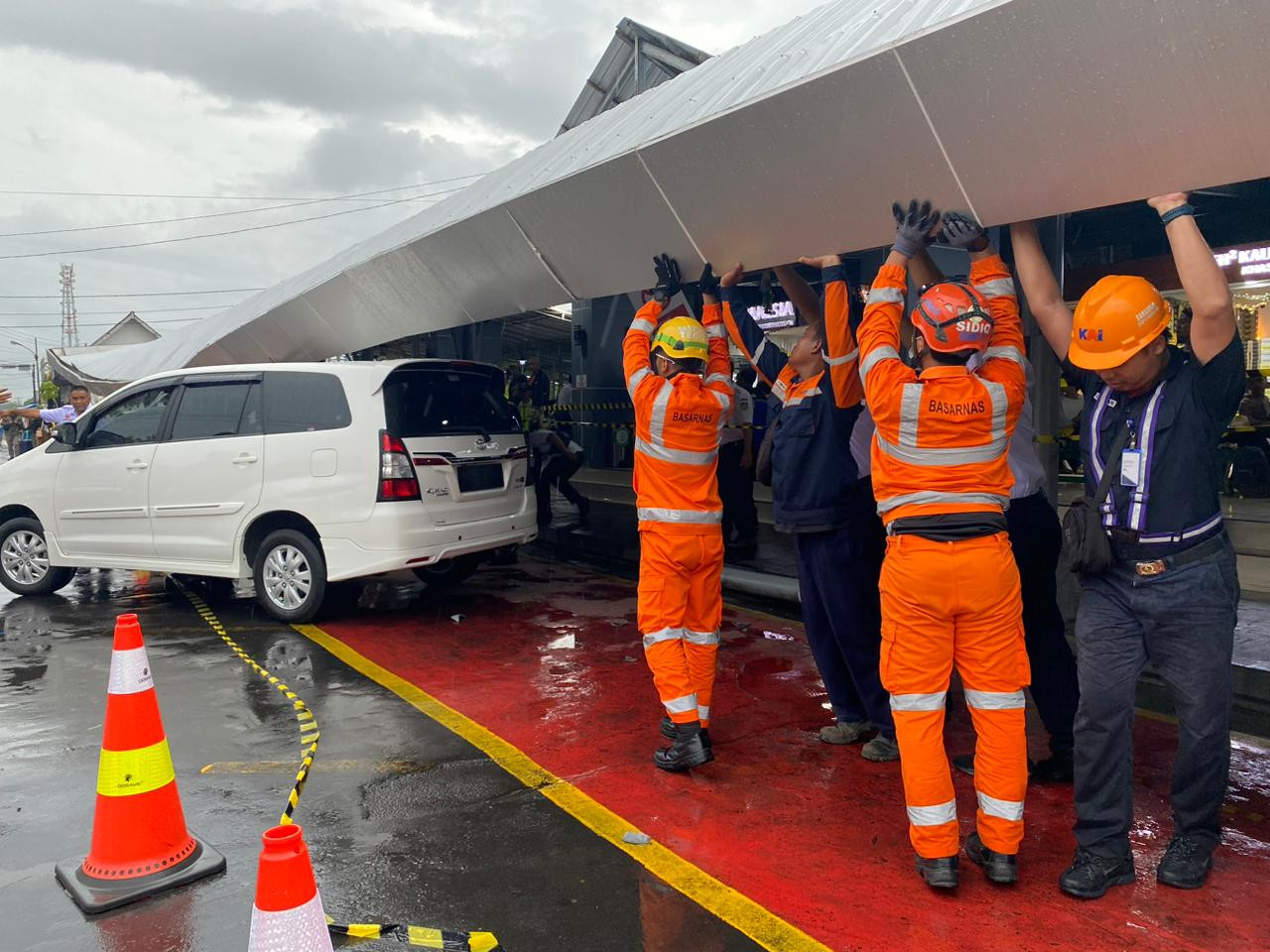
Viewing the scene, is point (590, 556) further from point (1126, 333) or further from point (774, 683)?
point (1126, 333)

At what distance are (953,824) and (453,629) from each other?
14.1ft

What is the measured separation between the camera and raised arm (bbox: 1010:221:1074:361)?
3.33 m

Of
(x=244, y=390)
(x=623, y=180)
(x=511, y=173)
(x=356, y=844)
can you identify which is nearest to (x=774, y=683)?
(x=356, y=844)

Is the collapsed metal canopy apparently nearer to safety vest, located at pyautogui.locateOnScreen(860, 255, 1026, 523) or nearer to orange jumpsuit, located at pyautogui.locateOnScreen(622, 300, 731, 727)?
safety vest, located at pyautogui.locateOnScreen(860, 255, 1026, 523)

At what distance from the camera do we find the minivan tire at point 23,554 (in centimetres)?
786

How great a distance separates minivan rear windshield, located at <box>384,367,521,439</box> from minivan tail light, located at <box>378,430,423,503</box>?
8 cm

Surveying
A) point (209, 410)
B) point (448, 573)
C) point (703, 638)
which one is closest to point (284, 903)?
point (703, 638)

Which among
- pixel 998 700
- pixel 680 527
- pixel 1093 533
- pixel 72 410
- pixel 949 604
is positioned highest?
pixel 72 410

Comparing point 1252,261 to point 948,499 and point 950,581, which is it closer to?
point 948,499

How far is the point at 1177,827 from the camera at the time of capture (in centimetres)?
302

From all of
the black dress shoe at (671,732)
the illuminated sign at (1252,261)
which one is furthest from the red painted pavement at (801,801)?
the illuminated sign at (1252,261)

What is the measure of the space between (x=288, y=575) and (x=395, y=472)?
1167 mm

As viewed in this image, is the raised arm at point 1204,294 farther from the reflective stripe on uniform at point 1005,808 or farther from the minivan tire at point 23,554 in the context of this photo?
the minivan tire at point 23,554

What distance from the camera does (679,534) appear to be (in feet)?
13.4
